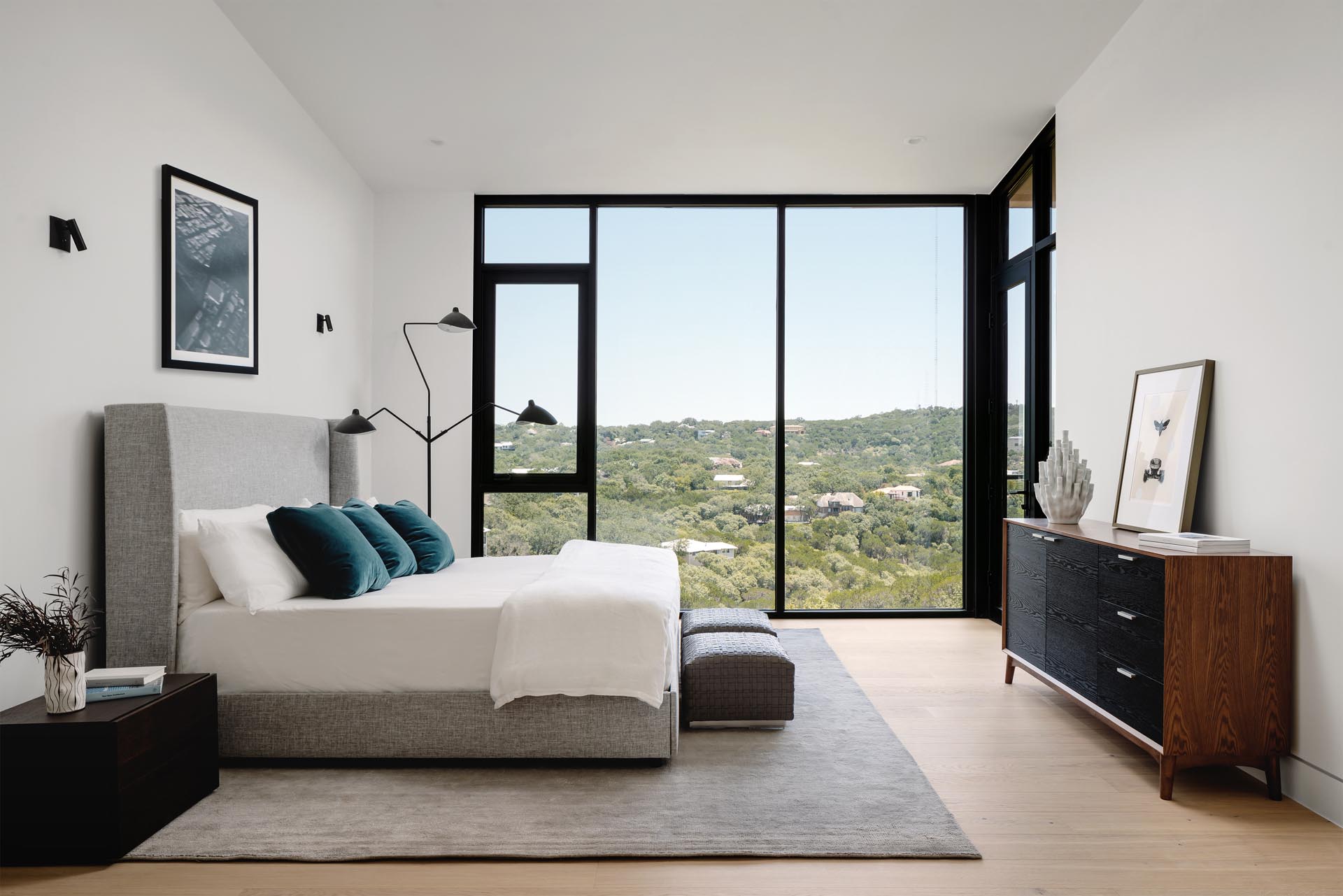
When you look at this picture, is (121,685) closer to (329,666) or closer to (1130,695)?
(329,666)

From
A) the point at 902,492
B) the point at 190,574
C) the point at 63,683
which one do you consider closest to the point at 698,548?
the point at 902,492

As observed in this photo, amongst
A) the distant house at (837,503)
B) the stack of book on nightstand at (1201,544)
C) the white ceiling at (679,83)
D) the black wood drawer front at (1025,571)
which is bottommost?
the black wood drawer front at (1025,571)

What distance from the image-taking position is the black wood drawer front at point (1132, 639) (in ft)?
8.04

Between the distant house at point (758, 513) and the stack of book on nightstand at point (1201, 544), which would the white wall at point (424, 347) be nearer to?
the distant house at point (758, 513)

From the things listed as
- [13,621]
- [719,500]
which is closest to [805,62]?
[719,500]

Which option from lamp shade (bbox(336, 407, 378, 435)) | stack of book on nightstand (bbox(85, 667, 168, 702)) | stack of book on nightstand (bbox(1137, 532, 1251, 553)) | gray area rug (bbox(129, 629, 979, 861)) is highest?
lamp shade (bbox(336, 407, 378, 435))

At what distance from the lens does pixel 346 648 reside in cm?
265

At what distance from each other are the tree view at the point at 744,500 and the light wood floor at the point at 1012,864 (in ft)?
7.72

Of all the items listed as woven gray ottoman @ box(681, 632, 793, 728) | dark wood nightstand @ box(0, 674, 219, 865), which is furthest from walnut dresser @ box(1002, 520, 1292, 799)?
dark wood nightstand @ box(0, 674, 219, 865)

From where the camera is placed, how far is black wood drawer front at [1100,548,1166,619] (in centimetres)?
244

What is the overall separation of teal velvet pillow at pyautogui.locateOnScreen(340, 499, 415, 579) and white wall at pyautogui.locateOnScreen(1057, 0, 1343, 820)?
10.1ft

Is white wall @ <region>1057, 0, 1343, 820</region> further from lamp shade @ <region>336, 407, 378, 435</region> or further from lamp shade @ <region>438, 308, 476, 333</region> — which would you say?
lamp shade @ <region>336, 407, 378, 435</region>

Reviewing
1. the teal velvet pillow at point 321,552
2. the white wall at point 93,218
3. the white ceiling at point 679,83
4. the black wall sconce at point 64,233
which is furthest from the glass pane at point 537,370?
the black wall sconce at point 64,233

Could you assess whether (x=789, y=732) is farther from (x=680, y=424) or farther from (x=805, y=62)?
(x=805, y=62)
